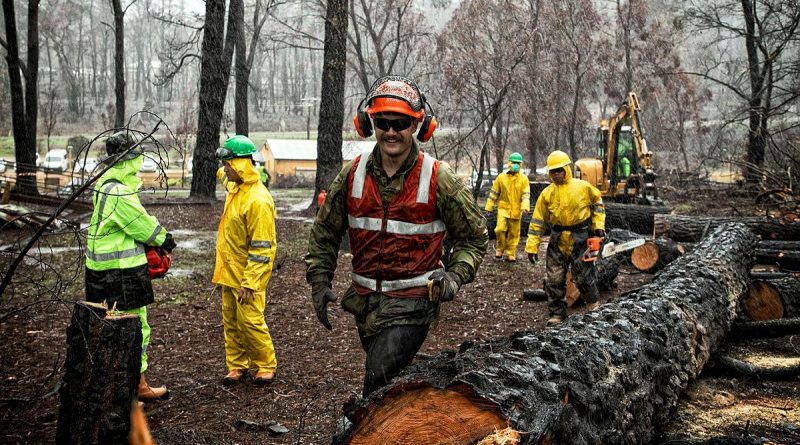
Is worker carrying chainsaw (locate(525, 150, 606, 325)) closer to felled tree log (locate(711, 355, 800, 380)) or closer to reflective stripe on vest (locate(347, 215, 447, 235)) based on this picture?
felled tree log (locate(711, 355, 800, 380))

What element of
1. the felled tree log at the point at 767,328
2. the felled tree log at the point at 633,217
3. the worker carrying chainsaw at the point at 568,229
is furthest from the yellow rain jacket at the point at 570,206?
the felled tree log at the point at 633,217

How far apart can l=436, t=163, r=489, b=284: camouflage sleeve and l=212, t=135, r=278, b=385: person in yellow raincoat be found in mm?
1900

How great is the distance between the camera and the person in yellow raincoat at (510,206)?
11.9 m

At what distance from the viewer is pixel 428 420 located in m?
2.38

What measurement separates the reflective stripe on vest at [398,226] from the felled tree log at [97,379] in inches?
60.8

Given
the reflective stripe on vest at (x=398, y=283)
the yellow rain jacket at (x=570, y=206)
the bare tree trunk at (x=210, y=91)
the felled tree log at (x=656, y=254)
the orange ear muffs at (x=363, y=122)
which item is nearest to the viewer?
the reflective stripe on vest at (x=398, y=283)

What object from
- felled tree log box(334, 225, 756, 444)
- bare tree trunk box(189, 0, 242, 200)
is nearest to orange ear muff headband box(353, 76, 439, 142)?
felled tree log box(334, 225, 756, 444)

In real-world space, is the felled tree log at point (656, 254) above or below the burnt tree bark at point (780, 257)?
below

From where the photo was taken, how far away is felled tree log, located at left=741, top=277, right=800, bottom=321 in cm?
664

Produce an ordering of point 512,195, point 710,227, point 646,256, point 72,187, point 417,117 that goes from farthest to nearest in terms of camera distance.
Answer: point 512,195 < point 710,227 < point 646,256 < point 417,117 < point 72,187

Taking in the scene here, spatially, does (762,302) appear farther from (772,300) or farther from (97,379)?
(97,379)

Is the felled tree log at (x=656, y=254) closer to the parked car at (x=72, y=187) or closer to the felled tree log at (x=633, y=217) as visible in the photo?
the felled tree log at (x=633, y=217)

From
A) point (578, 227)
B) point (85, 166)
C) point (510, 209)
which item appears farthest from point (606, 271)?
point (85, 166)

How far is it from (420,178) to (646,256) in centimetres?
795
